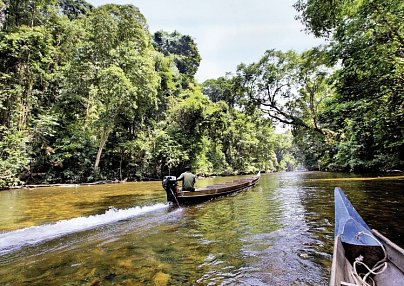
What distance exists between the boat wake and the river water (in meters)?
0.02

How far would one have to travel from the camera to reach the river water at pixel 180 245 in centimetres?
355

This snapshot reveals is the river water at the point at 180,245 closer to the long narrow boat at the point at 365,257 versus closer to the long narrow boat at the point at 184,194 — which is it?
the long narrow boat at the point at 365,257

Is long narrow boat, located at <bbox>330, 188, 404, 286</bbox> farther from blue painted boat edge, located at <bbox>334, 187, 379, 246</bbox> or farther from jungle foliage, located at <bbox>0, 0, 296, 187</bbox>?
jungle foliage, located at <bbox>0, 0, 296, 187</bbox>

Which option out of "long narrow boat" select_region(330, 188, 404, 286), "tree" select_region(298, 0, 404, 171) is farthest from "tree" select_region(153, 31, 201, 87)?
"long narrow boat" select_region(330, 188, 404, 286)

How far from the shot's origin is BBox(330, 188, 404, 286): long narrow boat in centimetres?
262

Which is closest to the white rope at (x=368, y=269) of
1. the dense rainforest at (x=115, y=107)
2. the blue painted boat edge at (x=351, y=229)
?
the blue painted boat edge at (x=351, y=229)

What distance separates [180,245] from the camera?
493cm

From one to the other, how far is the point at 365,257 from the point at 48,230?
20.5 ft

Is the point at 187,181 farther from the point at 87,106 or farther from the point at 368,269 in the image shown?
the point at 87,106

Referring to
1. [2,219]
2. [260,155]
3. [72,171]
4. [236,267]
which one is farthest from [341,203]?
[260,155]

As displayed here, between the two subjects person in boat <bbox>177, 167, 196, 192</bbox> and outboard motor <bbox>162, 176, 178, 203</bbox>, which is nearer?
outboard motor <bbox>162, 176, 178, 203</bbox>

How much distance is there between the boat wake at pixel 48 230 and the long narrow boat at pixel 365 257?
545 cm

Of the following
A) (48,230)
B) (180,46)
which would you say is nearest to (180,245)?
(48,230)

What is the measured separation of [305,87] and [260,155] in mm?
33127
